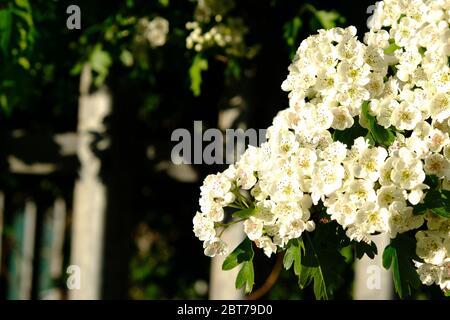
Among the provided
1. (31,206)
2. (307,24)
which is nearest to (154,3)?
(307,24)

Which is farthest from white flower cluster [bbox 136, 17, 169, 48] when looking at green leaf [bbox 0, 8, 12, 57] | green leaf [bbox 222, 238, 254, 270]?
green leaf [bbox 222, 238, 254, 270]

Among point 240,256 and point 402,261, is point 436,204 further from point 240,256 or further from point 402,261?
point 240,256

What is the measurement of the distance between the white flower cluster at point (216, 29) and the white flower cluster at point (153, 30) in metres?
0.09

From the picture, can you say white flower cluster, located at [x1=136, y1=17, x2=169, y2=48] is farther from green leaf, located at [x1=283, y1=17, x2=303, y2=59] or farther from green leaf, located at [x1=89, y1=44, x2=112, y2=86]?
green leaf, located at [x1=283, y1=17, x2=303, y2=59]

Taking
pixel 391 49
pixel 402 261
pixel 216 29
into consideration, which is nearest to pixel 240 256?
pixel 402 261

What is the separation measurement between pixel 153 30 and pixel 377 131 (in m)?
1.23

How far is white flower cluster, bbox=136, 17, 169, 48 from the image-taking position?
97.9 inches

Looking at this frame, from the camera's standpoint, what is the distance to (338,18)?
2.20 meters

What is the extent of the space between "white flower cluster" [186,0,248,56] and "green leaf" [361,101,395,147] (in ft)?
3.20

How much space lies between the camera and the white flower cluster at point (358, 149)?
1362 millimetres

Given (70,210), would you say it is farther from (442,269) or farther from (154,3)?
(442,269)

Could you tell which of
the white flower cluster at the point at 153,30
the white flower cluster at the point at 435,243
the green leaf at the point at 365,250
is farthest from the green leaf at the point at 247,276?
the white flower cluster at the point at 153,30

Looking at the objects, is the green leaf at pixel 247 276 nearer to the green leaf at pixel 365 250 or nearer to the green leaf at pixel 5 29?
the green leaf at pixel 365 250

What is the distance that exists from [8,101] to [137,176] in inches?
21.4
